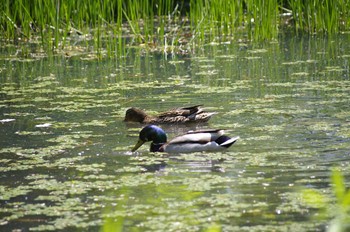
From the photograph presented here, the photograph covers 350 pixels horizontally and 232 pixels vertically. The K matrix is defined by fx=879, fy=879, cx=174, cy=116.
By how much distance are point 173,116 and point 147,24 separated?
489 cm

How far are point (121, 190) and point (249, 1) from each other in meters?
8.04

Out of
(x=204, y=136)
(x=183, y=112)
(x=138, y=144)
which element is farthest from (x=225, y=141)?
(x=183, y=112)

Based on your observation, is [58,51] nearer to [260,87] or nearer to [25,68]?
[25,68]

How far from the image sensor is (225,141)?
637 centimetres

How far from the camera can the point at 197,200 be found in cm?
499

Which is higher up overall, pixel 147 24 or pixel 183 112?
pixel 147 24

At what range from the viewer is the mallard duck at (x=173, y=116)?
25.5 feet

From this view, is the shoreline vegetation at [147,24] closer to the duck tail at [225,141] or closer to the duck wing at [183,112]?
the duck wing at [183,112]

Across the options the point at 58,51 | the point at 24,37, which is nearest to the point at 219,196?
the point at 58,51

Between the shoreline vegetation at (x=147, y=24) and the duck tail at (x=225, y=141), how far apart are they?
5.57 m

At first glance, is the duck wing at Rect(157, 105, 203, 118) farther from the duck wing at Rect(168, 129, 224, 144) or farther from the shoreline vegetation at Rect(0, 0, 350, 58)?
the shoreline vegetation at Rect(0, 0, 350, 58)

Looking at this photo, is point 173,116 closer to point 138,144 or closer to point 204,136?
point 138,144

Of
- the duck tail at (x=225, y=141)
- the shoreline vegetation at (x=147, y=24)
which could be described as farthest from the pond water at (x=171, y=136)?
the shoreline vegetation at (x=147, y=24)

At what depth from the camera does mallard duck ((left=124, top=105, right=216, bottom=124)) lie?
305 inches
